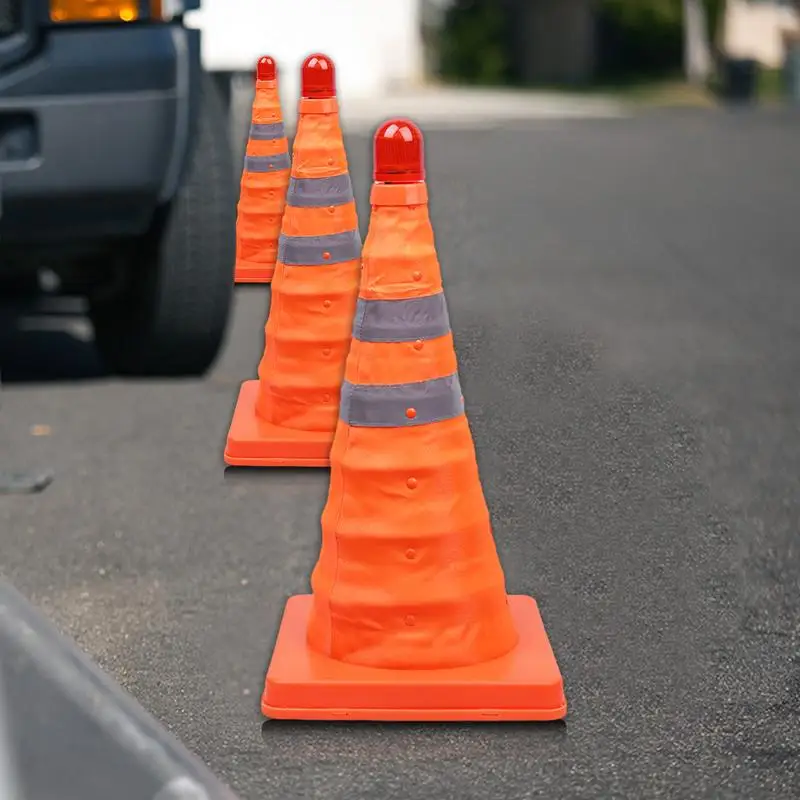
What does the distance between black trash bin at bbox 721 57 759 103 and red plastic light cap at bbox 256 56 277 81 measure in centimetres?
2561

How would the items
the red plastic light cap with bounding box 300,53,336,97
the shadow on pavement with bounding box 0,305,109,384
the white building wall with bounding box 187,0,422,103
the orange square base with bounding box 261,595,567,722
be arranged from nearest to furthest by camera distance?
1. the orange square base with bounding box 261,595,567,722
2. the red plastic light cap with bounding box 300,53,336,97
3. the shadow on pavement with bounding box 0,305,109,384
4. the white building wall with bounding box 187,0,422,103

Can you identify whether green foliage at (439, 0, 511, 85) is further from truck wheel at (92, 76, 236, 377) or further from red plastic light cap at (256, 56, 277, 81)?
red plastic light cap at (256, 56, 277, 81)

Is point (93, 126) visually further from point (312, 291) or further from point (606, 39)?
point (606, 39)

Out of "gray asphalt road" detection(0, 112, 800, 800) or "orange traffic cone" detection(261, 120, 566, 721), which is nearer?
"gray asphalt road" detection(0, 112, 800, 800)

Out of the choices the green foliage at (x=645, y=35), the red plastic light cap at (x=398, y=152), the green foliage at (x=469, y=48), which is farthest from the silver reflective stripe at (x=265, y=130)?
the green foliage at (x=645, y=35)

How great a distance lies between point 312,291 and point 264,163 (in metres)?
0.47

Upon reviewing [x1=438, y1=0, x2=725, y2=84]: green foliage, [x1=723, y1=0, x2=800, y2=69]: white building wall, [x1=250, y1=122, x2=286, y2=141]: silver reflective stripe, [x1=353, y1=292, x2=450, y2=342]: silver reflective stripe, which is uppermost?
[x1=250, y1=122, x2=286, y2=141]: silver reflective stripe

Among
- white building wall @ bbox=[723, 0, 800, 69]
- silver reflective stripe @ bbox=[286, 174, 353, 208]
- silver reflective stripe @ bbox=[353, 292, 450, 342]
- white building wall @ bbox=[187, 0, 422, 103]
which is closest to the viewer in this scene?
silver reflective stripe @ bbox=[353, 292, 450, 342]

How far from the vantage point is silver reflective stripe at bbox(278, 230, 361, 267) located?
4938 millimetres

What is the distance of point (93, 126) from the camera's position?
4.99 metres

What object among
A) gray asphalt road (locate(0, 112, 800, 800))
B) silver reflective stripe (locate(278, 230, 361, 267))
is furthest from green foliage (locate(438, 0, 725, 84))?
silver reflective stripe (locate(278, 230, 361, 267))

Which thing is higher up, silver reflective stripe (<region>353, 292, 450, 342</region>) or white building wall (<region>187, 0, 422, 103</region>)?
silver reflective stripe (<region>353, 292, 450, 342</region>)

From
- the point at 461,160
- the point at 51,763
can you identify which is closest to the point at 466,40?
the point at 461,160

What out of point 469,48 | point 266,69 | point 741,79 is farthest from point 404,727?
point 469,48
